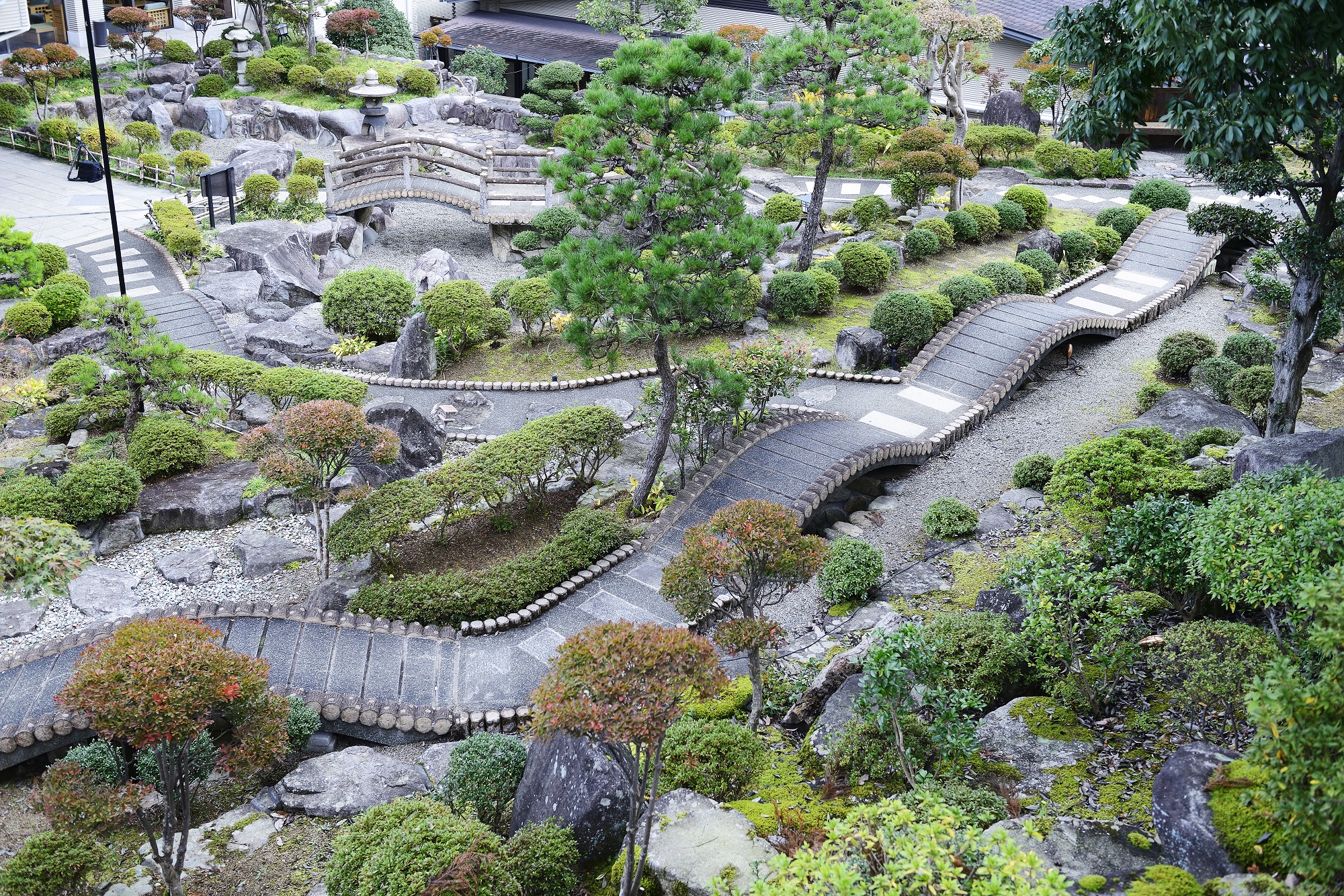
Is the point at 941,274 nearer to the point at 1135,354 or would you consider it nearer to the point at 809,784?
the point at 1135,354

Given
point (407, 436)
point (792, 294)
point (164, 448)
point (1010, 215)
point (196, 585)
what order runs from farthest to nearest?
point (1010, 215), point (792, 294), point (407, 436), point (164, 448), point (196, 585)

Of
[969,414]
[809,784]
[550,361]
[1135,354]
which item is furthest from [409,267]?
[809,784]

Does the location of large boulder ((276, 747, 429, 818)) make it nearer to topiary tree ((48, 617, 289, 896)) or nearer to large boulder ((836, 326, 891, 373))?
topiary tree ((48, 617, 289, 896))

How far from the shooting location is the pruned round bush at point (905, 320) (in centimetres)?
Result: 2070

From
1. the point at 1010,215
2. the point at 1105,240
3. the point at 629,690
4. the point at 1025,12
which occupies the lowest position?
the point at 629,690

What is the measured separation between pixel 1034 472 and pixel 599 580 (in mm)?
6744

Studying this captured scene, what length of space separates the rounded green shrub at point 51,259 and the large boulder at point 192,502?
10.4 metres

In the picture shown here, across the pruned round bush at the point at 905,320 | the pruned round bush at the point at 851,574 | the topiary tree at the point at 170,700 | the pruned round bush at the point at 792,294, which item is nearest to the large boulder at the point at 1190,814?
the pruned round bush at the point at 851,574

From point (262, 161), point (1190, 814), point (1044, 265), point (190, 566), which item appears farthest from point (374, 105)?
point (1190, 814)

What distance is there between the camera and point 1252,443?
40.0 ft

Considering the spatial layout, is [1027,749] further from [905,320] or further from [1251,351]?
[905,320]

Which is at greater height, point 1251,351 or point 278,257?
point 1251,351

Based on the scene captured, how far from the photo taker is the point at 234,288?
24.5 meters

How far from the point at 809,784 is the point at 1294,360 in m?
9.32
